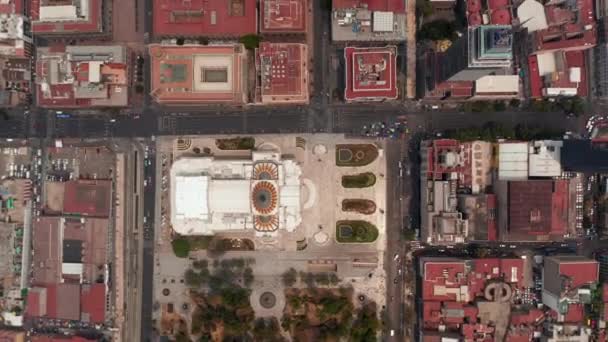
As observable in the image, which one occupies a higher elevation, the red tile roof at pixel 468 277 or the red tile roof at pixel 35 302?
the red tile roof at pixel 468 277

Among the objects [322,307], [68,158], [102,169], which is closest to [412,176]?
[322,307]

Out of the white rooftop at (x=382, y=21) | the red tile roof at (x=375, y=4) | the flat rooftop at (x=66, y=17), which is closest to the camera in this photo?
the white rooftop at (x=382, y=21)

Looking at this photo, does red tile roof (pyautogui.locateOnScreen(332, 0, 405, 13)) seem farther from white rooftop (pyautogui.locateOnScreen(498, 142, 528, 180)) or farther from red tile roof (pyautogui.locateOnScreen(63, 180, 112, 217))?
red tile roof (pyautogui.locateOnScreen(63, 180, 112, 217))

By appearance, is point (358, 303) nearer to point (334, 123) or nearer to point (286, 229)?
point (286, 229)

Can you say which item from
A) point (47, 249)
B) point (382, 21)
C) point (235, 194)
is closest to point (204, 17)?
point (382, 21)

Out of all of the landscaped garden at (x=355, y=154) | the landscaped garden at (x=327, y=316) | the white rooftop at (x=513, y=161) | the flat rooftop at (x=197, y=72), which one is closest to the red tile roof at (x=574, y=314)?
the white rooftop at (x=513, y=161)

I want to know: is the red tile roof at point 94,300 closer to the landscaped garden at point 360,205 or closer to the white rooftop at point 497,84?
the landscaped garden at point 360,205

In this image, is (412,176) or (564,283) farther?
(412,176)
